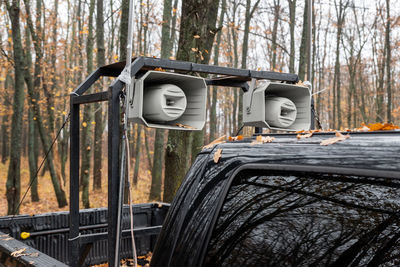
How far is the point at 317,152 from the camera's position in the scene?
1357 mm

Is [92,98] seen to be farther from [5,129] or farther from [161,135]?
[5,129]

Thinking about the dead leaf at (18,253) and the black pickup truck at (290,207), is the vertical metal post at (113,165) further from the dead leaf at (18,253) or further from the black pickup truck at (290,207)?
the black pickup truck at (290,207)

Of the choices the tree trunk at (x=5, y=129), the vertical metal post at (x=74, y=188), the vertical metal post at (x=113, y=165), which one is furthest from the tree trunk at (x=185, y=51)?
the tree trunk at (x=5, y=129)

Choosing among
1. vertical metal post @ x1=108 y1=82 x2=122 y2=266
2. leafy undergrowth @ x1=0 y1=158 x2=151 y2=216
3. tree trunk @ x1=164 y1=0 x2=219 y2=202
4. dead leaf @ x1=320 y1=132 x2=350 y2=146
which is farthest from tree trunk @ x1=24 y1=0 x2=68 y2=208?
dead leaf @ x1=320 y1=132 x2=350 y2=146

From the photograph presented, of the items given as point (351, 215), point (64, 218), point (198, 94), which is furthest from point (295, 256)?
point (64, 218)

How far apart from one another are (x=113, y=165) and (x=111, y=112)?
0.36m

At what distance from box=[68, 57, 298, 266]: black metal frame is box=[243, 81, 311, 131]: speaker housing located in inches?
5.7

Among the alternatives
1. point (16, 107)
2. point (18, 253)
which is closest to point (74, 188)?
point (18, 253)

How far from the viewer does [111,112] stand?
103 inches

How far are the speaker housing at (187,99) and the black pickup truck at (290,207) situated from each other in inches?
47.8

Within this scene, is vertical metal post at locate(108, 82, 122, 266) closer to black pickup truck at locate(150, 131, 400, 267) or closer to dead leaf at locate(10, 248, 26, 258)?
dead leaf at locate(10, 248, 26, 258)

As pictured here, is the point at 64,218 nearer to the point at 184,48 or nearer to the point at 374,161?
the point at 184,48

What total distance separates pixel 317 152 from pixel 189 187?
22.1 inches

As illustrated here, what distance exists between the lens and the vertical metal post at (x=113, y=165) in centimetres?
257
